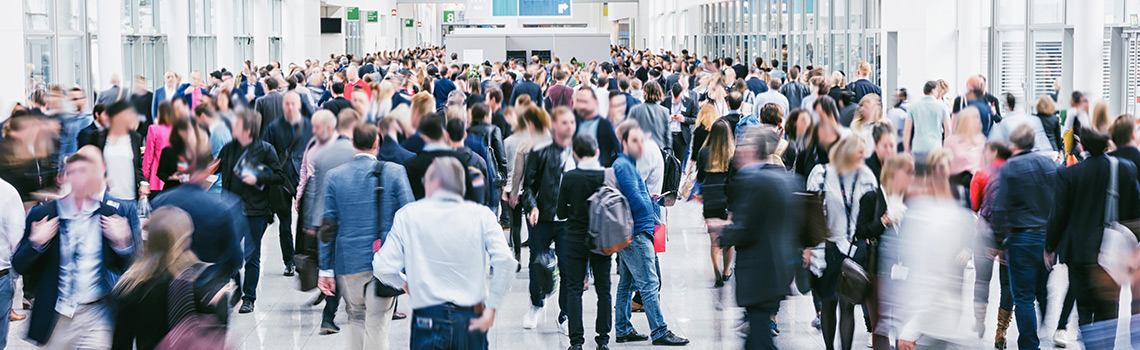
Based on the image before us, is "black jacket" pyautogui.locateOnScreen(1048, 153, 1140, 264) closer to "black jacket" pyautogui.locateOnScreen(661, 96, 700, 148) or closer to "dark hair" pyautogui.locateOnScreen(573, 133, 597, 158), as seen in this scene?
"dark hair" pyautogui.locateOnScreen(573, 133, 597, 158)

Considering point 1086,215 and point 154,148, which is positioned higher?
point 154,148

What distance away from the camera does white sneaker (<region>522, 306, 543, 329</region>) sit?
8.23 meters

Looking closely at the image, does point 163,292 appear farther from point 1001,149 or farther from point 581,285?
point 1001,149

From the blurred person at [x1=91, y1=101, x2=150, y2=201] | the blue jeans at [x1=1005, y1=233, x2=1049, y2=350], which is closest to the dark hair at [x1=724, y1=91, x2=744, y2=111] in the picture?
the blue jeans at [x1=1005, y1=233, x2=1049, y2=350]

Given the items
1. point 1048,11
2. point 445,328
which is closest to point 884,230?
point 445,328

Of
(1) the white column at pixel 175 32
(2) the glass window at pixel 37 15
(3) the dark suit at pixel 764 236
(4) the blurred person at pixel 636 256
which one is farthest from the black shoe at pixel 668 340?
(1) the white column at pixel 175 32

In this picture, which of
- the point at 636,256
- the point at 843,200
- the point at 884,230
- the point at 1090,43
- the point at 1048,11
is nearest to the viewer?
the point at 884,230

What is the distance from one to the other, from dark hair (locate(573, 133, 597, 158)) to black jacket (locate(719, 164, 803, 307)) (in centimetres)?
140

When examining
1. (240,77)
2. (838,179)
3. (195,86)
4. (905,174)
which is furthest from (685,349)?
(240,77)

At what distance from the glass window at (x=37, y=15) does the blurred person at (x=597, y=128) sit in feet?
37.2

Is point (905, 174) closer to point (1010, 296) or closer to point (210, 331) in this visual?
point (1010, 296)

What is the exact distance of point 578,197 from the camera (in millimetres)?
6938

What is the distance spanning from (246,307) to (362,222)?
281cm

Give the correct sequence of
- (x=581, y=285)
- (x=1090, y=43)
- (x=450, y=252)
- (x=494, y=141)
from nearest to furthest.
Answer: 1. (x=450, y=252)
2. (x=581, y=285)
3. (x=494, y=141)
4. (x=1090, y=43)
